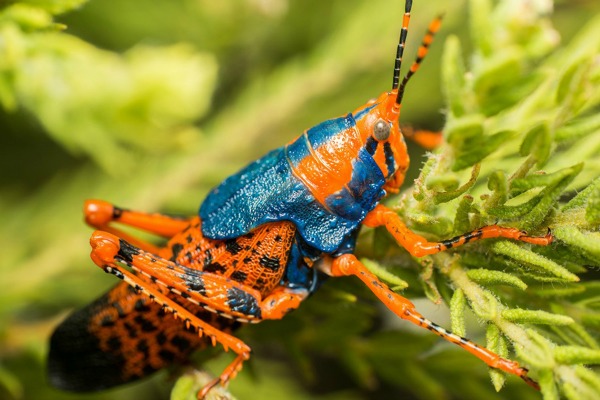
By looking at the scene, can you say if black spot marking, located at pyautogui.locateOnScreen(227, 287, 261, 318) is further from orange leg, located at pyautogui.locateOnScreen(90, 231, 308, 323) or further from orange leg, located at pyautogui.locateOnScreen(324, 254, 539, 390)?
orange leg, located at pyautogui.locateOnScreen(324, 254, 539, 390)

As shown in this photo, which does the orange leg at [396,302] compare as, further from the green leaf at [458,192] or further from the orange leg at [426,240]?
the green leaf at [458,192]

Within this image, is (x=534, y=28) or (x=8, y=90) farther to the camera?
(x=8, y=90)

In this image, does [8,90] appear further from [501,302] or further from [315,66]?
[501,302]

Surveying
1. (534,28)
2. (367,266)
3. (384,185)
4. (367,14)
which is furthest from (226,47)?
(534,28)

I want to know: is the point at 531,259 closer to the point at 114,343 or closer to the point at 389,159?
the point at 389,159

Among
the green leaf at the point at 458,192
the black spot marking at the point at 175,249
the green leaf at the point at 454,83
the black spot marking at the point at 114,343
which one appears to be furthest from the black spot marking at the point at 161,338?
the green leaf at the point at 454,83
